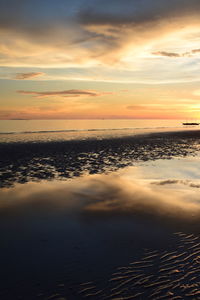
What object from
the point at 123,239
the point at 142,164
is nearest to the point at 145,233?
the point at 123,239

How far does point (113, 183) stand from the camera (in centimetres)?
1534

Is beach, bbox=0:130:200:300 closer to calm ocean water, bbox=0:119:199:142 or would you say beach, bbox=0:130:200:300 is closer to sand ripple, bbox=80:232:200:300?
sand ripple, bbox=80:232:200:300

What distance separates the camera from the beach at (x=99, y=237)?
5.82 m

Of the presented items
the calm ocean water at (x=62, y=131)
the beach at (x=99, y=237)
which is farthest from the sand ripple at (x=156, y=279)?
the calm ocean water at (x=62, y=131)

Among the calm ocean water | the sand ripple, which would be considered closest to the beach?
the sand ripple

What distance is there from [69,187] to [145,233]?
22.4 ft

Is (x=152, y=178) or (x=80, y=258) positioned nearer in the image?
(x=80, y=258)

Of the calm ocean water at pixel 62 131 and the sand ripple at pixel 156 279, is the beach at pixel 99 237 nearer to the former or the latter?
the sand ripple at pixel 156 279

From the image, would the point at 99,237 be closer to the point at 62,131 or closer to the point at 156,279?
the point at 156,279

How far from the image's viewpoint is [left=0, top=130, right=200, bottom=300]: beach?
19.1 feet

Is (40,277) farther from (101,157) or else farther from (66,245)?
(101,157)

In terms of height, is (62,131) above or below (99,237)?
above

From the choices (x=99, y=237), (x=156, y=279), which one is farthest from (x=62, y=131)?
(x=156, y=279)

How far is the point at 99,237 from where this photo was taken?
8.36m
